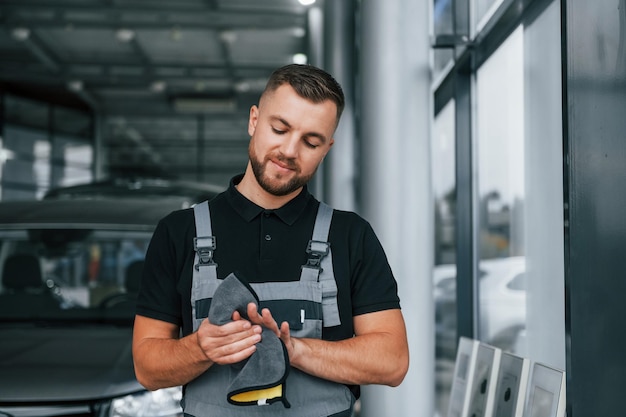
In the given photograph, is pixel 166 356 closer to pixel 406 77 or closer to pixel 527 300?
pixel 527 300

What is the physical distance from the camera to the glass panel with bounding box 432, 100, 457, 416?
569cm

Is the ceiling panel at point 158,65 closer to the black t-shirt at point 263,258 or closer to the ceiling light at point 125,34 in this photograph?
the ceiling light at point 125,34

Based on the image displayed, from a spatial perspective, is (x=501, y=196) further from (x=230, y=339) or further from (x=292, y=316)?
(x=230, y=339)

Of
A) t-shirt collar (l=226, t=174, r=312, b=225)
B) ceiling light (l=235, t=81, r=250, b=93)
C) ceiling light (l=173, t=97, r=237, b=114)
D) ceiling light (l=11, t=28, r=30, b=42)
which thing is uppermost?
ceiling light (l=11, t=28, r=30, b=42)

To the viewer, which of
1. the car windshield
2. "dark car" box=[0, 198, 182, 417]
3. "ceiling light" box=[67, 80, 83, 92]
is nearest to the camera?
"dark car" box=[0, 198, 182, 417]

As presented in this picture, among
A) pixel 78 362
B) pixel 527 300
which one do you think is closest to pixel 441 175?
pixel 527 300

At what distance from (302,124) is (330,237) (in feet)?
0.91

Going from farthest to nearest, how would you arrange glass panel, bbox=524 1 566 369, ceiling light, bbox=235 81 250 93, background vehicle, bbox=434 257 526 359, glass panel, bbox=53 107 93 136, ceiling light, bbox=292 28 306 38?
glass panel, bbox=53 107 93 136 → ceiling light, bbox=235 81 250 93 → ceiling light, bbox=292 28 306 38 → background vehicle, bbox=434 257 526 359 → glass panel, bbox=524 1 566 369

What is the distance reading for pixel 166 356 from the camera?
179 cm

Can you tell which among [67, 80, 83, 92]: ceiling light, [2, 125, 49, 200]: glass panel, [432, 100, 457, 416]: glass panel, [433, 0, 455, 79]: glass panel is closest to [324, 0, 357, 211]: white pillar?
[432, 100, 457, 416]: glass panel

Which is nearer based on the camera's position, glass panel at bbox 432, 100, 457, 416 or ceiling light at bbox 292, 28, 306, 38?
glass panel at bbox 432, 100, 457, 416

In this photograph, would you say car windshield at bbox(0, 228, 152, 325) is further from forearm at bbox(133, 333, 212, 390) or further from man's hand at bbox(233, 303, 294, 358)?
man's hand at bbox(233, 303, 294, 358)

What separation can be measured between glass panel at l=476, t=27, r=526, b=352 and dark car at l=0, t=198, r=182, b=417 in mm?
1717

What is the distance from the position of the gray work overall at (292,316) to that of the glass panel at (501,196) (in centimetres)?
210
